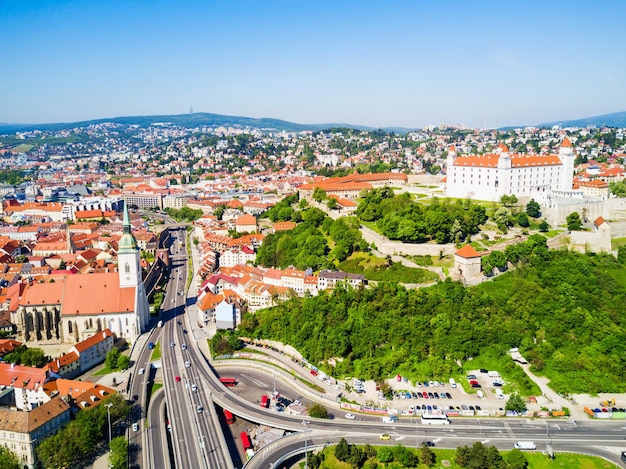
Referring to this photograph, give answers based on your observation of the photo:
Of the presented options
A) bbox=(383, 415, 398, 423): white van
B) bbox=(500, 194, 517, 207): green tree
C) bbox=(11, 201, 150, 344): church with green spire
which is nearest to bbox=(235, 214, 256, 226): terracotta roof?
bbox=(11, 201, 150, 344): church with green spire

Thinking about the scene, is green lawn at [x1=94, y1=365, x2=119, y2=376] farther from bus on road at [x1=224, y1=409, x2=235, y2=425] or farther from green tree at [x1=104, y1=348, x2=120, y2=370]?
bus on road at [x1=224, y1=409, x2=235, y2=425]

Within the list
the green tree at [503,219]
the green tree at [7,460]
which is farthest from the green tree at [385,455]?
the green tree at [503,219]

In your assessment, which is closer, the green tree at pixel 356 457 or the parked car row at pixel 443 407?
the green tree at pixel 356 457

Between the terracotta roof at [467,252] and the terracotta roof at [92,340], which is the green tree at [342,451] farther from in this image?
the terracotta roof at [92,340]

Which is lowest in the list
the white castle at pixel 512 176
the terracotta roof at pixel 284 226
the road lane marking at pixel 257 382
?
the road lane marking at pixel 257 382

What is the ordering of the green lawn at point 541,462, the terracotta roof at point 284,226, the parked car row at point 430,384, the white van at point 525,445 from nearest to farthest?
the green lawn at point 541,462 < the white van at point 525,445 < the parked car row at point 430,384 < the terracotta roof at point 284,226

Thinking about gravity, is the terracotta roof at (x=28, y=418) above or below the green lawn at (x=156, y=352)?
above

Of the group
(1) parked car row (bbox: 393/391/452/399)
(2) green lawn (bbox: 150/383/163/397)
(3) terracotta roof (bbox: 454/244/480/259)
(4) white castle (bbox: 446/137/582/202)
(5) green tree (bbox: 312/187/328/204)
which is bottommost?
(2) green lawn (bbox: 150/383/163/397)

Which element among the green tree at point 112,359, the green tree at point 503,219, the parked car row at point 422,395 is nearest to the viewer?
the parked car row at point 422,395
